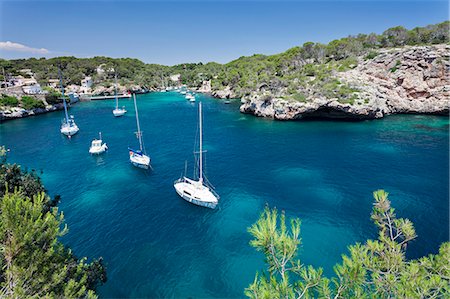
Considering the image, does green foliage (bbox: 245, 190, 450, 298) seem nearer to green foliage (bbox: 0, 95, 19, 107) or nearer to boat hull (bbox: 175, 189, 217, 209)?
boat hull (bbox: 175, 189, 217, 209)

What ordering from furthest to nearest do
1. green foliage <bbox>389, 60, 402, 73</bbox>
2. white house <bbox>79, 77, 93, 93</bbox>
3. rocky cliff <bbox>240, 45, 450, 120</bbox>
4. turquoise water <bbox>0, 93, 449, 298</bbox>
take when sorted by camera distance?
1. white house <bbox>79, 77, 93, 93</bbox>
2. green foliage <bbox>389, 60, 402, 73</bbox>
3. rocky cliff <bbox>240, 45, 450, 120</bbox>
4. turquoise water <bbox>0, 93, 449, 298</bbox>

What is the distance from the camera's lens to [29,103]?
89312mm

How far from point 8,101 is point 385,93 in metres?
126

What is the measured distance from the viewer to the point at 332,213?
28906 millimetres

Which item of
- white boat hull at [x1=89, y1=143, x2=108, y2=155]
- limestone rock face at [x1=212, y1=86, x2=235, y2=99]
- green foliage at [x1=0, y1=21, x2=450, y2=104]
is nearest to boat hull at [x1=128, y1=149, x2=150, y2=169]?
white boat hull at [x1=89, y1=143, x2=108, y2=155]

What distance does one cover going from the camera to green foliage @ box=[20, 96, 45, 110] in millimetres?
88188

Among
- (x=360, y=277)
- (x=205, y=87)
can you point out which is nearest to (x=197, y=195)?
(x=360, y=277)

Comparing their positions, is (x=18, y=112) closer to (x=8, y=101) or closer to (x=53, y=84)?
(x=8, y=101)

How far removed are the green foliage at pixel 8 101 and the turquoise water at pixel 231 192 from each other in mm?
26606

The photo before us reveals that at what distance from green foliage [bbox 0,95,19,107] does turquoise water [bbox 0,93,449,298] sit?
26.6 metres

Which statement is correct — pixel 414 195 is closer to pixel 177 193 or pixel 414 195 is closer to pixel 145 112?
pixel 177 193

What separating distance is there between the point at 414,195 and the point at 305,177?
45.3ft

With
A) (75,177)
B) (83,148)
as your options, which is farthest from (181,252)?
(83,148)

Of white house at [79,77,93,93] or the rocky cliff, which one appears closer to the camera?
the rocky cliff
